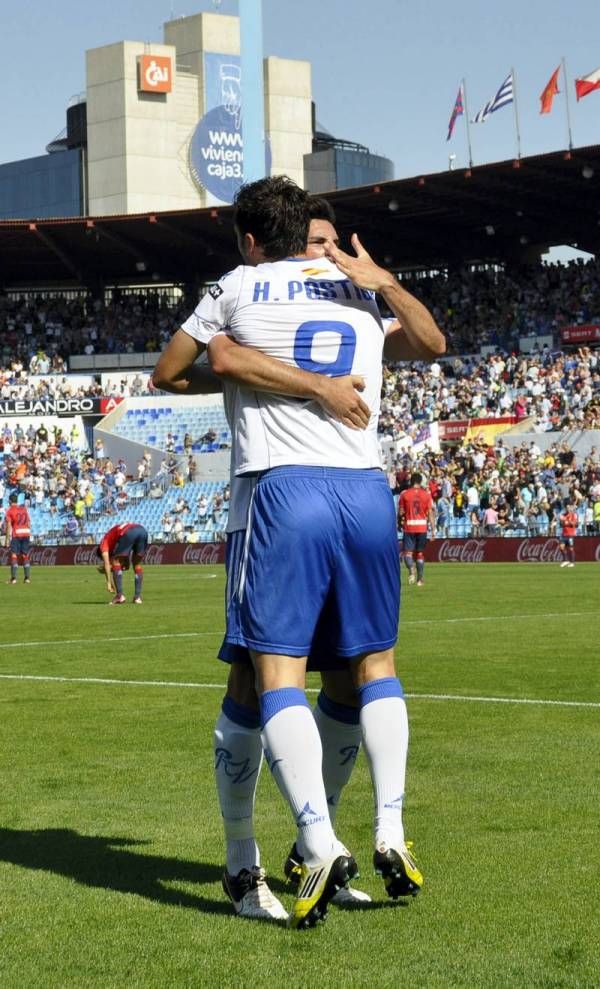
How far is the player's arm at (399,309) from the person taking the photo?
15.7 feet

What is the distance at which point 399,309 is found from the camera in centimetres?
484

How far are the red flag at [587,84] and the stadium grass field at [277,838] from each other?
37142mm

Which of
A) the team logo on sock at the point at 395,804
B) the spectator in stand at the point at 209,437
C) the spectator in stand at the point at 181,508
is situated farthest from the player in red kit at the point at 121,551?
the spectator in stand at the point at 209,437

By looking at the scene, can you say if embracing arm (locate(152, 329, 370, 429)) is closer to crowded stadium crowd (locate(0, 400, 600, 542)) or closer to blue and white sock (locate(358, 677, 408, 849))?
blue and white sock (locate(358, 677, 408, 849))

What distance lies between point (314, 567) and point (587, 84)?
45196mm

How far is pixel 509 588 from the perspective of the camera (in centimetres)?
2519

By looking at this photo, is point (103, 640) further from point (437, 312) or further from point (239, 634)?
point (437, 312)

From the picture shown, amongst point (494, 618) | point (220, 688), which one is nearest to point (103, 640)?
point (494, 618)

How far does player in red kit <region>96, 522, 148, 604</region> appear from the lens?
2266 cm

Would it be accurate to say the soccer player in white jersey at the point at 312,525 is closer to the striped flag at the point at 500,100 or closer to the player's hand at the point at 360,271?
the player's hand at the point at 360,271

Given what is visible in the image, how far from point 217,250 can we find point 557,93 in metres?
17.1

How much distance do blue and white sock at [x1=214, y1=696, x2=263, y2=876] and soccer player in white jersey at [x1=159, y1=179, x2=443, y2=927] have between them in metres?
0.30

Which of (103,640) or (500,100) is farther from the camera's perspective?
(500,100)

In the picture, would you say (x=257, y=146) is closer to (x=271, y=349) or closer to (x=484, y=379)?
(x=484, y=379)
